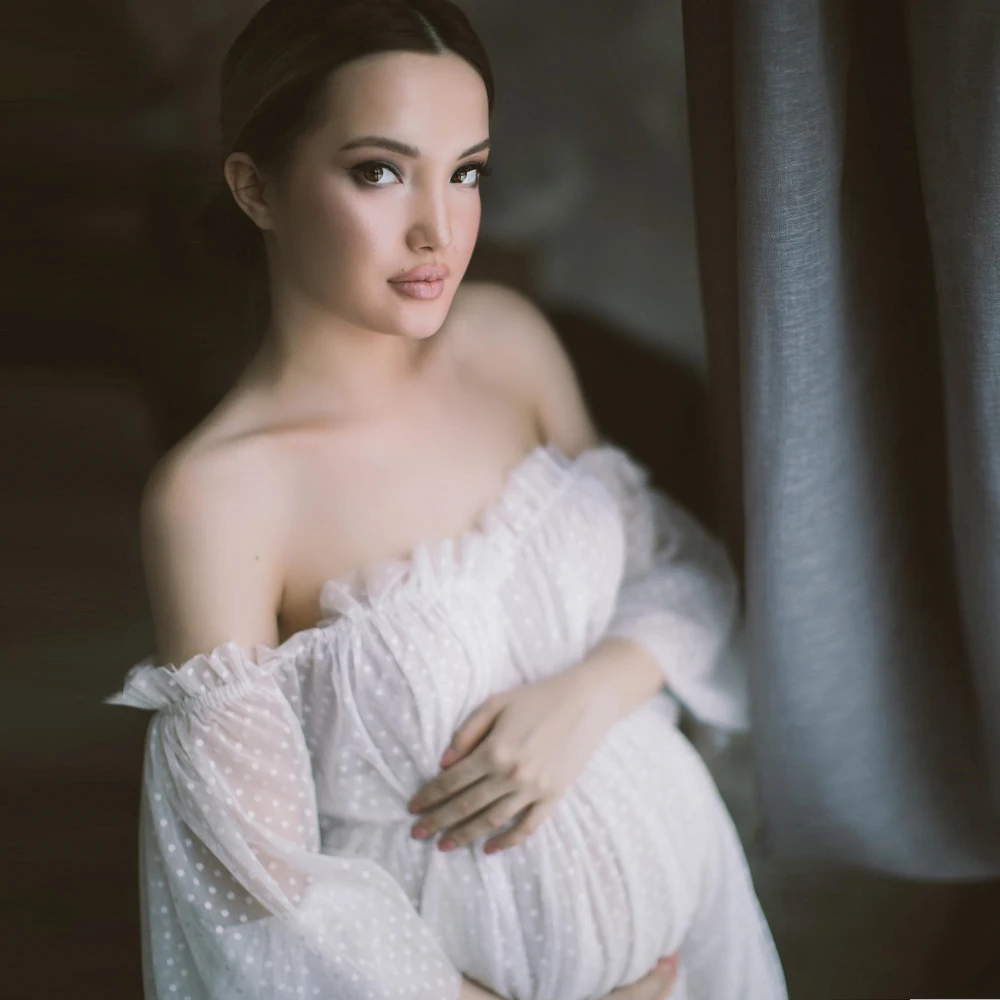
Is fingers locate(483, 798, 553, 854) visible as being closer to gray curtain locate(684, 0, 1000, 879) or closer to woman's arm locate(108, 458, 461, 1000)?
woman's arm locate(108, 458, 461, 1000)

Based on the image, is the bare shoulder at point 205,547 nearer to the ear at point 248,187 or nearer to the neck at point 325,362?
the neck at point 325,362

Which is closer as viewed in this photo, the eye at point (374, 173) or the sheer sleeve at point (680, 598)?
the eye at point (374, 173)

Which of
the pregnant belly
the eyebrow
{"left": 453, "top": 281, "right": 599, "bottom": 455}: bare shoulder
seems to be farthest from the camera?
{"left": 453, "top": 281, "right": 599, "bottom": 455}: bare shoulder

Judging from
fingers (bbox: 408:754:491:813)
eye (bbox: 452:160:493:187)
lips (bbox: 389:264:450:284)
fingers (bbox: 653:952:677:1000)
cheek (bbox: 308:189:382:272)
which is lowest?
fingers (bbox: 653:952:677:1000)

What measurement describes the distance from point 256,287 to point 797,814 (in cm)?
71

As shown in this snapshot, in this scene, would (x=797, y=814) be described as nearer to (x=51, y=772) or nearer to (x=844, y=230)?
(x=844, y=230)

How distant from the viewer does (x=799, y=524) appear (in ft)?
2.93

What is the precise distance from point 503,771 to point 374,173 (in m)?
0.47

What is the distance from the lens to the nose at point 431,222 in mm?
721

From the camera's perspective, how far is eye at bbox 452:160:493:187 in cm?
75

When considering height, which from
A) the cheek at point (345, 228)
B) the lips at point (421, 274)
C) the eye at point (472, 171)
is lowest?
the lips at point (421, 274)

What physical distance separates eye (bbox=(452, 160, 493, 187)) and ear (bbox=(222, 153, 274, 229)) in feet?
0.47

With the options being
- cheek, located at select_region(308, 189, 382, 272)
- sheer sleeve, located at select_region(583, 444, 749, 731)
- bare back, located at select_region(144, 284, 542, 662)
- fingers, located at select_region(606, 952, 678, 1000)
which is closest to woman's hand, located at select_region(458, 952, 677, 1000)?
fingers, located at select_region(606, 952, 678, 1000)

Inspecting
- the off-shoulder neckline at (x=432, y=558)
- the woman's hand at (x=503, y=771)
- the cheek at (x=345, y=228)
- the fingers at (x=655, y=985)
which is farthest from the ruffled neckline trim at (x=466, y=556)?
the fingers at (x=655, y=985)
